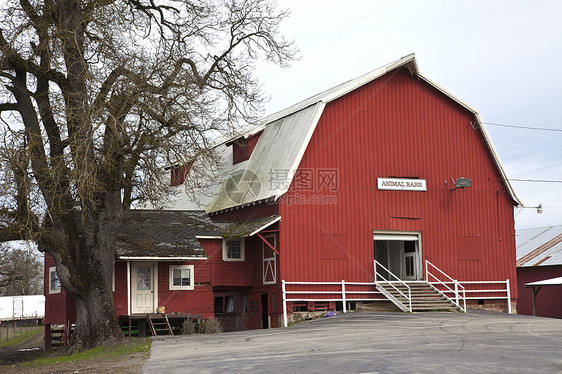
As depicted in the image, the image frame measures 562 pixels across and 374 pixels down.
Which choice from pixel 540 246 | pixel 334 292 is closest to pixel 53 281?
pixel 334 292

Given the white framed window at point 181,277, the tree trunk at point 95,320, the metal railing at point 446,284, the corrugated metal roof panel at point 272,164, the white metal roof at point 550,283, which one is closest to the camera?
the tree trunk at point 95,320

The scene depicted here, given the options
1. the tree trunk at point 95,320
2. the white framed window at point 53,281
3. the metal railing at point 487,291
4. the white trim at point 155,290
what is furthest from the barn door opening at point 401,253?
the white framed window at point 53,281

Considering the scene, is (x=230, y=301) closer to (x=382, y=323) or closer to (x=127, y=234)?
(x=127, y=234)

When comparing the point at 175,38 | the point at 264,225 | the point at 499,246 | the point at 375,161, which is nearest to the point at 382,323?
the point at 264,225

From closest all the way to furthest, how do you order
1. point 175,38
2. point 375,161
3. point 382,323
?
point 382,323 → point 175,38 → point 375,161

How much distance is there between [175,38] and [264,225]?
7.29m

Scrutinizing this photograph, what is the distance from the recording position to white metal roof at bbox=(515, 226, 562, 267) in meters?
39.3

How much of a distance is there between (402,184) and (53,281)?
14305 millimetres

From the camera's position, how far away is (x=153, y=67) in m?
20.5

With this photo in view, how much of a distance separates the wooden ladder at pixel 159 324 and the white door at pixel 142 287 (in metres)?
0.47

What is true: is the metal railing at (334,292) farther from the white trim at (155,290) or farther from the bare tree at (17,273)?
the bare tree at (17,273)

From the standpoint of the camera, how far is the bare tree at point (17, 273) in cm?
4667

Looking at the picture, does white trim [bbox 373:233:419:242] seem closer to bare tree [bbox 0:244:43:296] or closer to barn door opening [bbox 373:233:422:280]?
barn door opening [bbox 373:233:422:280]

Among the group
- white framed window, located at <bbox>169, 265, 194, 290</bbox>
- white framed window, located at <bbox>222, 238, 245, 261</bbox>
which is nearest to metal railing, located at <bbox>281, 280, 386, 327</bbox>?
white framed window, located at <bbox>222, 238, 245, 261</bbox>
